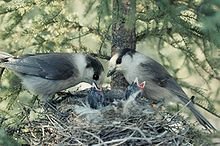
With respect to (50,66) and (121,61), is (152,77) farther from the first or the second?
(50,66)

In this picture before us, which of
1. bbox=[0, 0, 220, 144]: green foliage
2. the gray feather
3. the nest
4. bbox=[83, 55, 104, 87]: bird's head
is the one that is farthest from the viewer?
bbox=[83, 55, 104, 87]: bird's head

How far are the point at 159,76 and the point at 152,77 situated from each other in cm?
9

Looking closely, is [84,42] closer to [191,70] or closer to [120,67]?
[120,67]

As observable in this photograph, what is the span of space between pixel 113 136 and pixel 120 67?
125cm

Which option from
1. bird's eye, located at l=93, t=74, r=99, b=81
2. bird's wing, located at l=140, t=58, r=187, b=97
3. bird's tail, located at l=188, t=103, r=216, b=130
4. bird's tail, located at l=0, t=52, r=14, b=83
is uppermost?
bird's tail, located at l=0, t=52, r=14, b=83

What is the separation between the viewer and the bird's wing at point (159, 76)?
15.3 feet

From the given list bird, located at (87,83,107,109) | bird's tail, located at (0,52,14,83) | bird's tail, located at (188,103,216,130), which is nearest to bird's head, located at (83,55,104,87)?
bird, located at (87,83,107,109)

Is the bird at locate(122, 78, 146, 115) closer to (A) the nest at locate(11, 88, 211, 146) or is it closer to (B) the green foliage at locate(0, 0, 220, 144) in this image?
(A) the nest at locate(11, 88, 211, 146)

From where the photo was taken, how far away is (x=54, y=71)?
4699 mm

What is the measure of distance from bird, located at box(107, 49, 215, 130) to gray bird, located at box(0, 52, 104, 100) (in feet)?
0.67

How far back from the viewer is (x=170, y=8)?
2432 mm

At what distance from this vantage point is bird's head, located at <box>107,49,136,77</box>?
14.6 ft

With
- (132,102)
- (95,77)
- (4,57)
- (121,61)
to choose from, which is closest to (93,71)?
(95,77)

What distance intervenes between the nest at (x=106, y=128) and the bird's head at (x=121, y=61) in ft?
2.00
